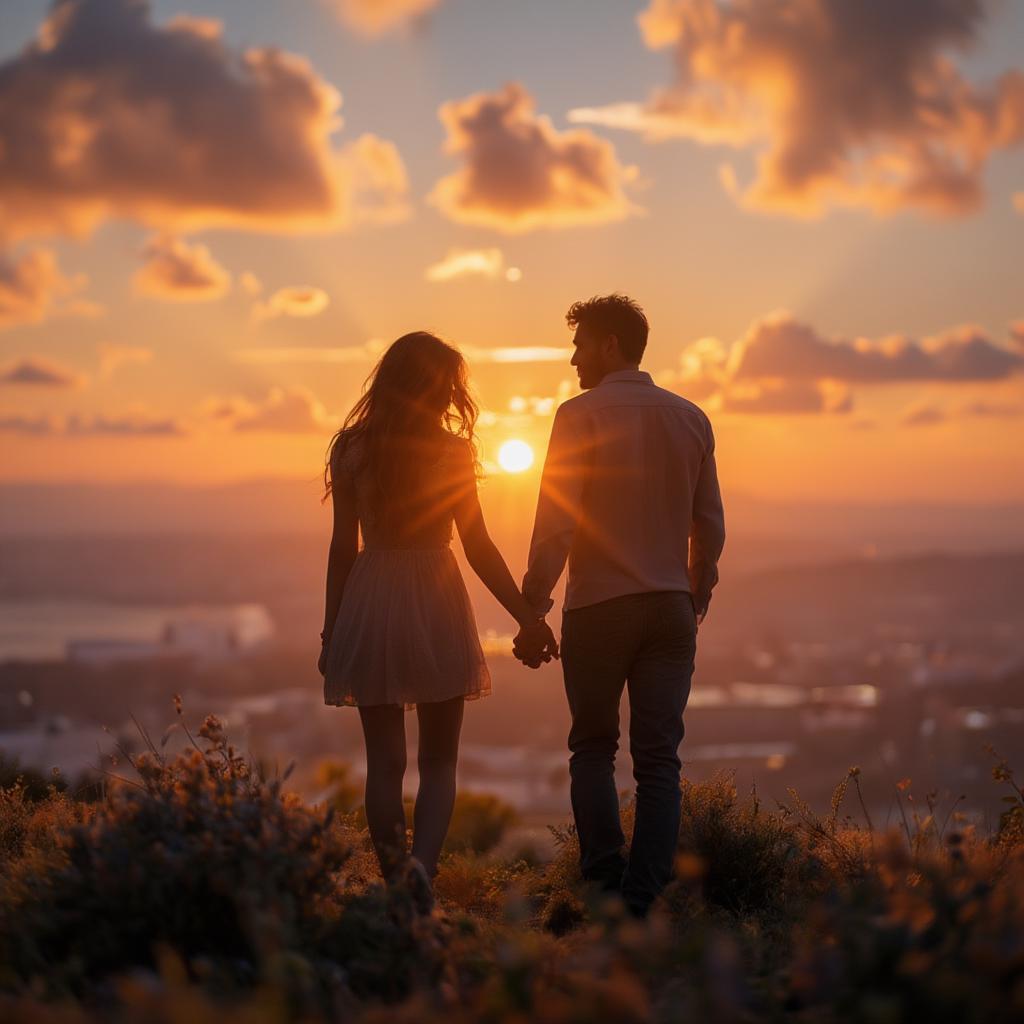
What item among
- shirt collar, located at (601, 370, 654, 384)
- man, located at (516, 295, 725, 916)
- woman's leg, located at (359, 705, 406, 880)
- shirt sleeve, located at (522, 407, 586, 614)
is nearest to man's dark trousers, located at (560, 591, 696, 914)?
man, located at (516, 295, 725, 916)

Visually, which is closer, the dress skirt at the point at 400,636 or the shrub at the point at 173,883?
the shrub at the point at 173,883

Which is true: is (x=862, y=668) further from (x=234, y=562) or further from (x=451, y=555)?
(x=451, y=555)

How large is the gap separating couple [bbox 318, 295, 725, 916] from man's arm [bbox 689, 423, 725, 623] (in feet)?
0.35

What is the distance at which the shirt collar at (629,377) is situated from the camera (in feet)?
17.5

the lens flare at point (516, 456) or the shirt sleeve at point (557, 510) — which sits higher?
the lens flare at point (516, 456)

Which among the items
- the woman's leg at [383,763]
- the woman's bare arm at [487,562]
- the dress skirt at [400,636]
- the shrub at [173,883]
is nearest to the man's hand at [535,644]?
the woman's bare arm at [487,562]

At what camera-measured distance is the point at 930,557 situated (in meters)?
88.6

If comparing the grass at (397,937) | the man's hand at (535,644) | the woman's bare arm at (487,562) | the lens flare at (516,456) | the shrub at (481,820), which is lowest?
the shrub at (481,820)

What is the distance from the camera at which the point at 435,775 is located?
17.3 ft

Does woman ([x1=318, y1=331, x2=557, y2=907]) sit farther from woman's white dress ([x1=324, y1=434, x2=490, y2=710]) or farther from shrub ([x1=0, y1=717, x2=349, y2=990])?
shrub ([x1=0, y1=717, x2=349, y2=990])

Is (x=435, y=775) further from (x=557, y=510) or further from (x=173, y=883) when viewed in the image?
(x=173, y=883)

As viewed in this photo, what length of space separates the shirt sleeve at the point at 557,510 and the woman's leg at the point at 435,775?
672 mm

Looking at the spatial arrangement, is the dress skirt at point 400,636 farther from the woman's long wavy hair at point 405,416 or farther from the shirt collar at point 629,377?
the shirt collar at point 629,377

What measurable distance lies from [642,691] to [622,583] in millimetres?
483
